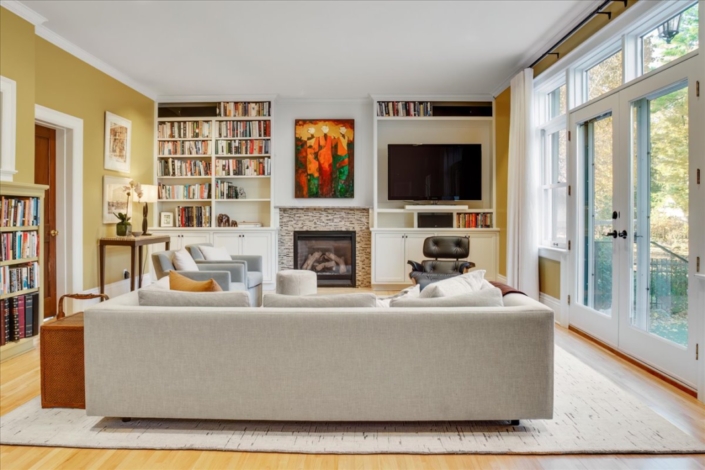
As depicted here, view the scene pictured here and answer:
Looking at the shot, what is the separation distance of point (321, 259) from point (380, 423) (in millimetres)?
4784

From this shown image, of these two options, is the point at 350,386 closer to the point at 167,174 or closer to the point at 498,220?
the point at 498,220

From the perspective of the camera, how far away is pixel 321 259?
280 inches

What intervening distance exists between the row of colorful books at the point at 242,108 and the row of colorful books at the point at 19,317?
3.92m

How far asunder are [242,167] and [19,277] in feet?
12.1

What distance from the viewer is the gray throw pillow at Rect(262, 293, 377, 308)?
7.63ft

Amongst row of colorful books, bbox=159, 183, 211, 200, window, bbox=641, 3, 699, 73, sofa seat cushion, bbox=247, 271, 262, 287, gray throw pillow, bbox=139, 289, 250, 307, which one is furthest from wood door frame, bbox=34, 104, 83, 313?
window, bbox=641, 3, 699, 73

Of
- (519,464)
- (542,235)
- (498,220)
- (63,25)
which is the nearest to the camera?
(519,464)

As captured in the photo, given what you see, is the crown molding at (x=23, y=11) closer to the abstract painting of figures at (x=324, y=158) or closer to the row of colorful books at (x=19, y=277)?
the row of colorful books at (x=19, y=277)

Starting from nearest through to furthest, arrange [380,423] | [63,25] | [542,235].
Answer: [380,423]
[63,25]
[542,235]

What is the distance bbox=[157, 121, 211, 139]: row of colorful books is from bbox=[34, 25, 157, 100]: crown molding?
46 centimetres

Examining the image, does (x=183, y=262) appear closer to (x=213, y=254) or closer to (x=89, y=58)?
(x=213, y=254)

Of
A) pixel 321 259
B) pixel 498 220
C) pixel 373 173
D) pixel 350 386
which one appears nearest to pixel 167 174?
pixel 321 259

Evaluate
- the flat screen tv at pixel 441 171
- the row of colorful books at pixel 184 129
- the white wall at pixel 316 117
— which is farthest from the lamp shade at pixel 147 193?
the flat screen tv at pixel 441 171

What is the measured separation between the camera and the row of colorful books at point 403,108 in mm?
6859
